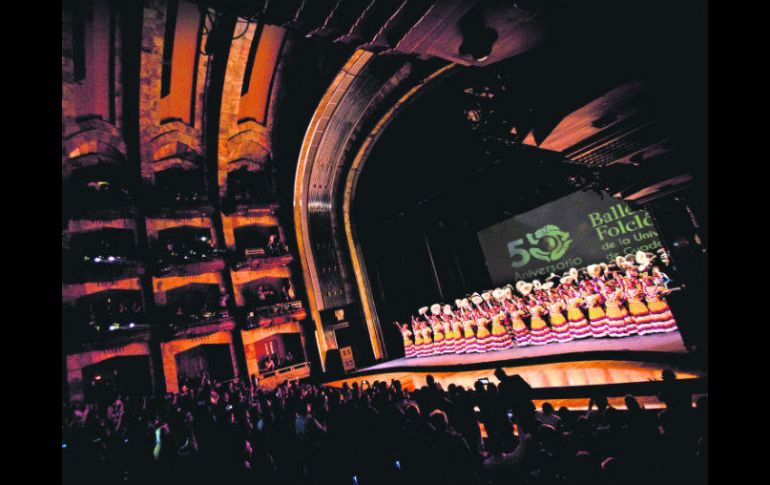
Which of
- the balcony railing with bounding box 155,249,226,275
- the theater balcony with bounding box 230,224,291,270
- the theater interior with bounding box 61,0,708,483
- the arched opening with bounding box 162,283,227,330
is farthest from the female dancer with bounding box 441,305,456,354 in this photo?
the balcony railing with bounding box 155,249,226,275

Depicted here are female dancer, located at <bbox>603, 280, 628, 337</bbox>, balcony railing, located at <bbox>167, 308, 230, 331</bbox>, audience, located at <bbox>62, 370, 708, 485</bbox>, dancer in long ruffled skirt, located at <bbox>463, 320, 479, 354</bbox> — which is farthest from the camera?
balcony railing, located at <bbox>167, 308, 230, 331</bbox>

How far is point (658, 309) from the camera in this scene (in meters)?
8.11

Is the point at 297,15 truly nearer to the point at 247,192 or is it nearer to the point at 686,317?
the point at 686,317

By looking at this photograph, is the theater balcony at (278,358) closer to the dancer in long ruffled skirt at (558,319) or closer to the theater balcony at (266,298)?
the theater balcony at (266,298)

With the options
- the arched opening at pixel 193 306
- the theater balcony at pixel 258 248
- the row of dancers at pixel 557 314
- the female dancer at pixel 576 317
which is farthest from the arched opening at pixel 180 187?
the female dancer at pixel 576 317

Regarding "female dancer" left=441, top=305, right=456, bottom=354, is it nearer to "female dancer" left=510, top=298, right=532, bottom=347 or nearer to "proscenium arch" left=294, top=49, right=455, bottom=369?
"female dancer" left=510, top=298, right=532, bottom=347

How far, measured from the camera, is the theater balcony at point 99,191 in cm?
1334

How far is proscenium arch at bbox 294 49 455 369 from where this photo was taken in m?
14.0

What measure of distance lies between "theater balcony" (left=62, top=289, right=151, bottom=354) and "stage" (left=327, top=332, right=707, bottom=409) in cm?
1009

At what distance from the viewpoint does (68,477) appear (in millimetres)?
4359

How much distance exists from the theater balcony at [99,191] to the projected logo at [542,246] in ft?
48.3

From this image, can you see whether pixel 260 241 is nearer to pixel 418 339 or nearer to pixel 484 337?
pixel 418 339

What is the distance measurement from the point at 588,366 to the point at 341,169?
1327 cm

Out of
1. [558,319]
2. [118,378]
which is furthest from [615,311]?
[118,378]
